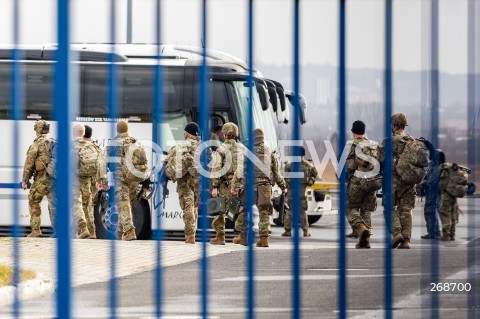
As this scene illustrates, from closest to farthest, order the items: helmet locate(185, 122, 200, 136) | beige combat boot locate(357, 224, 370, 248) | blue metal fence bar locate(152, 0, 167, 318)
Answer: blue metal fence bar locate(152, 0, 167, 318)
helmet locate(185, 122, 200, 136)
beige combat boot locate(357, 224, 370, 248)

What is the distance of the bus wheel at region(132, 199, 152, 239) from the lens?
1834 centimetres

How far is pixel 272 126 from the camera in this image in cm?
1853

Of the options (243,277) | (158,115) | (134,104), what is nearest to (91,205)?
(134,104)

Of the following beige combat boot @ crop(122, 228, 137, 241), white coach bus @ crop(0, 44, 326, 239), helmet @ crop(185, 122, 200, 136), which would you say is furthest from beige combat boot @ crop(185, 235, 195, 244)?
helmet @ crop(185, 122, 200, 136)

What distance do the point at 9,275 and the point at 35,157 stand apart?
560 centimetres

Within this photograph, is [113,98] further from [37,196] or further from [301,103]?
[37,196]

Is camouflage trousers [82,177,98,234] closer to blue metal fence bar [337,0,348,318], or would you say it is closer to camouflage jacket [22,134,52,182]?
camouflage jacket [22,134,52,182]

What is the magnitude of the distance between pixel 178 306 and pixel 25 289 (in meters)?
1.89

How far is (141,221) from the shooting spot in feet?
60.5

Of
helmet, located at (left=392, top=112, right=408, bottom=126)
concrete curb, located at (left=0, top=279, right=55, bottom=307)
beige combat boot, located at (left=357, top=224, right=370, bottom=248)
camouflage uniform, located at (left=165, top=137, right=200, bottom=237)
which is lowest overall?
concrete curb, located at (left=0, top=279, right=55, bottom=307)

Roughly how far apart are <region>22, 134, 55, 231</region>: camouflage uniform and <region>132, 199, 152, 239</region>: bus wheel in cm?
124

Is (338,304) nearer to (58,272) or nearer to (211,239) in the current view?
(58,272)

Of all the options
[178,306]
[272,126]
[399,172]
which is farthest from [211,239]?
[399,172]

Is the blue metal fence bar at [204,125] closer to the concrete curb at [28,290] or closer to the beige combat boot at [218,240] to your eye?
the concrete curb at [28,290]
